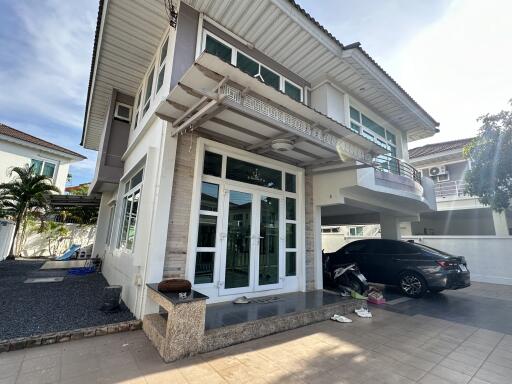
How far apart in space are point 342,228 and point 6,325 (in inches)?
816

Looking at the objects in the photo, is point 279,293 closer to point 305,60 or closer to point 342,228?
point 305,60

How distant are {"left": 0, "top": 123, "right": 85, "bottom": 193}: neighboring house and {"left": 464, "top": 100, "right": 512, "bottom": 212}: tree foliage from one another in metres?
23.0

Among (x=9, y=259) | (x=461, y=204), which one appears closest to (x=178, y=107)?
(x=9, y=259)

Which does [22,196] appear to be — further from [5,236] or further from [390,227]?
[390,227]

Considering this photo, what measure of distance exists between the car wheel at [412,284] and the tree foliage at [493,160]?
4127 mm

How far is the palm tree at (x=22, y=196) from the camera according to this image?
1266 centimetres

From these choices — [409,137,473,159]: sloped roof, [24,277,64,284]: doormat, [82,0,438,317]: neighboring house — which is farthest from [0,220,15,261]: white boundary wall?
[409,137,473,159]: sloped roof

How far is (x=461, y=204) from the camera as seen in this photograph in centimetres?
1348

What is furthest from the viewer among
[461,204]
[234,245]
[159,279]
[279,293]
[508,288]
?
[461,204]

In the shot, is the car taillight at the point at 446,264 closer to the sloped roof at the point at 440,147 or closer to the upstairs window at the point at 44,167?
the sloped roof at the point at 440,147

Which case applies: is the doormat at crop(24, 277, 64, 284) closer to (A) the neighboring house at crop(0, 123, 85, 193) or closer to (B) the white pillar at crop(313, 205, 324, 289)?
(B) the white pillar at crop(313, 205, 324, 289)

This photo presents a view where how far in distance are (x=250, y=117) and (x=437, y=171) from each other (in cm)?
1770

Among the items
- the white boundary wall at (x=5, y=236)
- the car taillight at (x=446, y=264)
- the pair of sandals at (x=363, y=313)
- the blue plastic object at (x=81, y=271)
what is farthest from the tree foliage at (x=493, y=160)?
the white boundary wall at (x=5, y=236)

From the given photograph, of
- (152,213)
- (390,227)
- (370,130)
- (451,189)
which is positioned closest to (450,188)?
(451,189)
